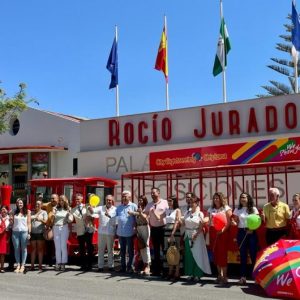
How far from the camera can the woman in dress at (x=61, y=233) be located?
1114 cm

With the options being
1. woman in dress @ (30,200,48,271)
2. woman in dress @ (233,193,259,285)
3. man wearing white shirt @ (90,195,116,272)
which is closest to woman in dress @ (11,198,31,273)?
woman in dress @ (30,200,48,271)

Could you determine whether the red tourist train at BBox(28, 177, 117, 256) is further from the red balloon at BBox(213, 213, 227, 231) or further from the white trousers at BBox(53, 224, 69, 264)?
the red balloon at BBox(213, 213, 227, 231)

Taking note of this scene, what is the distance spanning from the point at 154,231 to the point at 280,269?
10.3 feet

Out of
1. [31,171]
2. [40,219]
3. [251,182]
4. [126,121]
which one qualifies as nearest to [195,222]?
[40,219]

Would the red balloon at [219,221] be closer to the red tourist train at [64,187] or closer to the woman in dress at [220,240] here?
the woman in dress at [220,240]

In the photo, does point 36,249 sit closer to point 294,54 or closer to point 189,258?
point 189,258

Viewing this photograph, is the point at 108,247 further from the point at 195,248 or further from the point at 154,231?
the point at 195,248

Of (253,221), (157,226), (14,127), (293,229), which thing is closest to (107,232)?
(157,226)

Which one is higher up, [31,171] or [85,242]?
[31,171]

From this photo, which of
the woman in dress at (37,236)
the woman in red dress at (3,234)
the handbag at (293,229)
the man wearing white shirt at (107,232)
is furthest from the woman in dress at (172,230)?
the woman in red dress at (3,234)

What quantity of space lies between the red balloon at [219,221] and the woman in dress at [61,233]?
3.69m

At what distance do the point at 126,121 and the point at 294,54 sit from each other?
290 inches

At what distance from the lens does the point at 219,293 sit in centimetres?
812

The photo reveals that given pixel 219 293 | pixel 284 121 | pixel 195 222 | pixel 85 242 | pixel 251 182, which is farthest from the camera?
pixel 284 121
